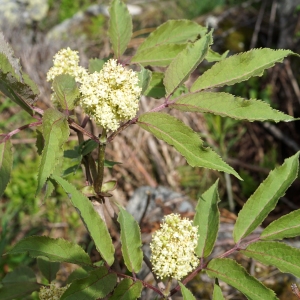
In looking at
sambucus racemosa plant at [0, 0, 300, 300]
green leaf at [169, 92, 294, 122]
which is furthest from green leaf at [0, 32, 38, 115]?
green leaf at [169, 92, 294, 122]

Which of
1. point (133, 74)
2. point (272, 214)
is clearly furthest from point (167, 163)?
point (133, 74)

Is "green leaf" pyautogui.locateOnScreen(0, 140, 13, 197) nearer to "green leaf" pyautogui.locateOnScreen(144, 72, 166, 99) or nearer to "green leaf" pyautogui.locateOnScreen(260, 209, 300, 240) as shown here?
"green leaf" pyautogui.locateOnScreen(144, 72, 166, 99)

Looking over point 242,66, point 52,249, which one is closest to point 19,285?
point 52,249

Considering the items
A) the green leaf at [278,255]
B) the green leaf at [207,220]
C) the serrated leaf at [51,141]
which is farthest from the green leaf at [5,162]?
the green leaf at [278,255]

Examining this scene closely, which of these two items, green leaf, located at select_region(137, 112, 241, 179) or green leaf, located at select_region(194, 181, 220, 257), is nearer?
green leaf, located at select_region(137, 112, 241, 179)

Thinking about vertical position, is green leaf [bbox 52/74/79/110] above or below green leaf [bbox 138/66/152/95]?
above

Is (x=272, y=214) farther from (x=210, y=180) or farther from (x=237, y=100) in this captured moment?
(x=237, y=100)

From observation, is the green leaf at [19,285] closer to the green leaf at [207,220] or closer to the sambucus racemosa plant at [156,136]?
the sambucus racemosa plant at [156,136]
